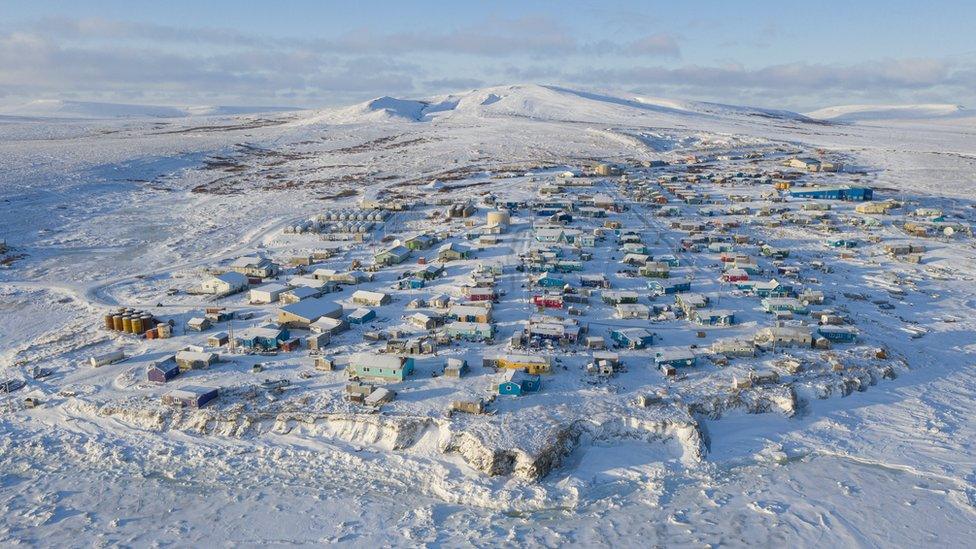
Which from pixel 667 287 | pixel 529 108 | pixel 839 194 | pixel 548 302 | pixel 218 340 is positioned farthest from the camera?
pixel 529 108

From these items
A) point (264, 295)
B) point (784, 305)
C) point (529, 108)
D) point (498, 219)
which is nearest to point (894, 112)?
Result: point (529, 108)

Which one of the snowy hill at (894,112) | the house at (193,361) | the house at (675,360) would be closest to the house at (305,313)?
the house at (193,361)

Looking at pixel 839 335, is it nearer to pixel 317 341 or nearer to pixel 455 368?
pixel 455 368

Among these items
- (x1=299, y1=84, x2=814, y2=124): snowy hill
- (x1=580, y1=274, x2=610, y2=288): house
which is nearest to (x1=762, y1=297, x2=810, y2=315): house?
(x1=580, y1=274, x2=610, y2=288): house

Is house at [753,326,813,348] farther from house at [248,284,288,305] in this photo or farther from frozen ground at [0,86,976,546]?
house at [248,284,288,305]

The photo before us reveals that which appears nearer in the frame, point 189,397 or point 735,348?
point 189,397

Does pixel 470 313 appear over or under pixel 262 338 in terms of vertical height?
over

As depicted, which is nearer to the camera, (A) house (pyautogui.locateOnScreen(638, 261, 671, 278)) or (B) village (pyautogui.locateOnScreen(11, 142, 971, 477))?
(B) village (pyautogui.locateOnScreen(11, 142, 971, 477))
